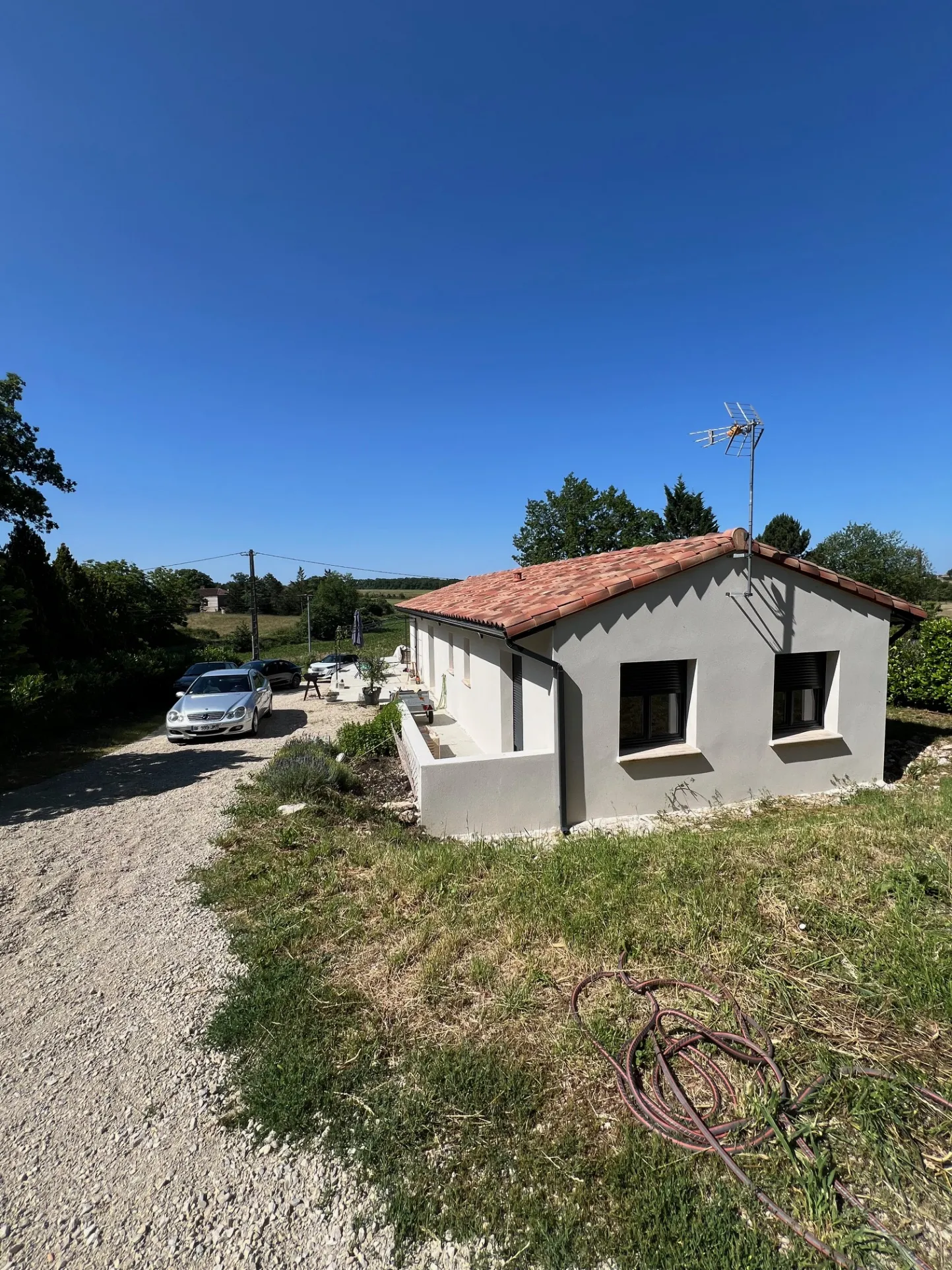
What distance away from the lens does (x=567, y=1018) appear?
3.53m

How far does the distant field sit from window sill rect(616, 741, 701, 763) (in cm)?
4615

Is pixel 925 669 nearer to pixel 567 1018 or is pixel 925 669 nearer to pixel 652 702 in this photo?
pixel 652 702

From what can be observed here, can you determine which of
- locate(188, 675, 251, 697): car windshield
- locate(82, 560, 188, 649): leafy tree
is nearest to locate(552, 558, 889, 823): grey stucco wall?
locate(188, 675, 251, 697): car windshield

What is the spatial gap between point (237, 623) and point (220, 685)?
40659mm

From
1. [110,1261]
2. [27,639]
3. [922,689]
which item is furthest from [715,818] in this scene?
[27,639]

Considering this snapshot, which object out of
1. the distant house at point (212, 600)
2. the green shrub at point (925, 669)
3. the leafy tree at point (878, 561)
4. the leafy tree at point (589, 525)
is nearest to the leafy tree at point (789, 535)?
the leafy tree at point (878, 561)

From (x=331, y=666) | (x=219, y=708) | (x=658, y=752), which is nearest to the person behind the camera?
(x=658, y=752)

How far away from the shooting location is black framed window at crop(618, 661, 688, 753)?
833cm

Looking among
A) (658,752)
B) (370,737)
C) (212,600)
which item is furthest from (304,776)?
(212,600)

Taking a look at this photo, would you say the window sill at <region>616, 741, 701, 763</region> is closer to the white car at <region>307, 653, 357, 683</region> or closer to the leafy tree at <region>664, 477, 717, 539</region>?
the white car at <region>307, 653, 357, 683</region>

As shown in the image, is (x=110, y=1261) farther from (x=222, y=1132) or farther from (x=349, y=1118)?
(x=349, y=1118)

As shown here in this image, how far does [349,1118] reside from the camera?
2.92 meters

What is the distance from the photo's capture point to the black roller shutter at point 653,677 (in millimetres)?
8305

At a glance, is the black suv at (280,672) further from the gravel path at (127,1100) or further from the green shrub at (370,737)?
the gravel path at (127,1100)
